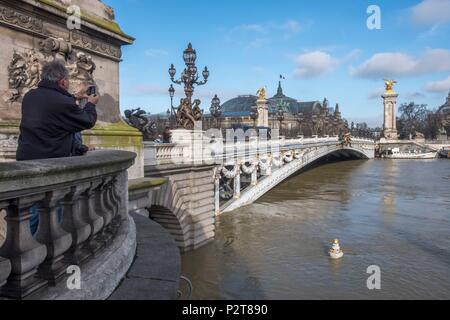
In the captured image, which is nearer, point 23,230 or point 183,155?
point 23,230

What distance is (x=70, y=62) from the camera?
873 cm

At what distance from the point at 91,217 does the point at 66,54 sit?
683 centimetres

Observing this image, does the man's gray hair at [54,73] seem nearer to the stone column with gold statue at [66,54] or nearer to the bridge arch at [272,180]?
the stone column with gold statue at [66,54]

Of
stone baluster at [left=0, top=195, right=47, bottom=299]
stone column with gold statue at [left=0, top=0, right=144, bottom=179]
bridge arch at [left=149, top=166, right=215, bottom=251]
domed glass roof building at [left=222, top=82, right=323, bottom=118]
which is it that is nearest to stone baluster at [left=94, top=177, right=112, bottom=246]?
stone baluster at [left=0, top=195, right=47, bottom=299]

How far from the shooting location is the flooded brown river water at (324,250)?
12797 millimetres

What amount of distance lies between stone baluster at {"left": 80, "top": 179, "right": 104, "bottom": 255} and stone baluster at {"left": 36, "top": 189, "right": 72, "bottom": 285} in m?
0.41

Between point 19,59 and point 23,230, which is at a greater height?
point 19,59

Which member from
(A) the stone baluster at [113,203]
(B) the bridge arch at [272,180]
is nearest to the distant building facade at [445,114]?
(B) the bridge arch at [272,180]

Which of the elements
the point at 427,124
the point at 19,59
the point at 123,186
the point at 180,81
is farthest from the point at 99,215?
the point at 427,124

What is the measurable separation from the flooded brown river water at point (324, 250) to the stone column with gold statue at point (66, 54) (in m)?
5.36

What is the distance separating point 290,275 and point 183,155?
5244 mm

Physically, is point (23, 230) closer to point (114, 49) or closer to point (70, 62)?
point (70, 62)
